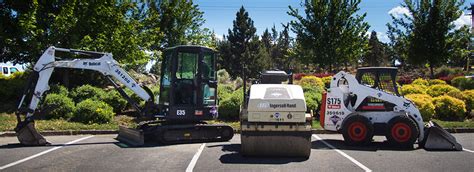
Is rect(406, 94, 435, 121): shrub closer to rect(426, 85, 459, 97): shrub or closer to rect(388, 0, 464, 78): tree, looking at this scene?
rect(426, 85, 459, 97): shrub

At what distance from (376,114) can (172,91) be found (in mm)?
5462

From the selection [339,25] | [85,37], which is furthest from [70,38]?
[339,25]

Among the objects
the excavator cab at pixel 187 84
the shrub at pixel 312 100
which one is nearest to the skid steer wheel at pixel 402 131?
the shrub at pixel 312 100

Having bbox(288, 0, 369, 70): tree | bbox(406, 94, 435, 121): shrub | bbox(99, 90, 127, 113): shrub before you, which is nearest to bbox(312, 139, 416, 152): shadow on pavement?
bbox(406, 94, 435, 121): shrub

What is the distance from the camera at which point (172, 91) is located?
37.3 ft

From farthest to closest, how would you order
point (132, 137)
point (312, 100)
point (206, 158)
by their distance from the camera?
point (312, 100), point (132, 137), point (206, 158)

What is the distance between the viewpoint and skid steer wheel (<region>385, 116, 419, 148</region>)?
1076 cm

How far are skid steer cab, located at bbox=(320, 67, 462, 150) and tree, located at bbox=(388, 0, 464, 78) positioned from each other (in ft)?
51.8

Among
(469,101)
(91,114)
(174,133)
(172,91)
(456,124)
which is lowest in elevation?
(174,133)

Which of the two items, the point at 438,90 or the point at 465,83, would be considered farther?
the point at 465,83

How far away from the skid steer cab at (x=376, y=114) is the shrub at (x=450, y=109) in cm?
537

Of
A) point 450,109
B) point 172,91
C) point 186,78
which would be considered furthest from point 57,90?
point 450,109

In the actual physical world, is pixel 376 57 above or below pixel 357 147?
above

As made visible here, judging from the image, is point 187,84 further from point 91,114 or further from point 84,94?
point 84,94
